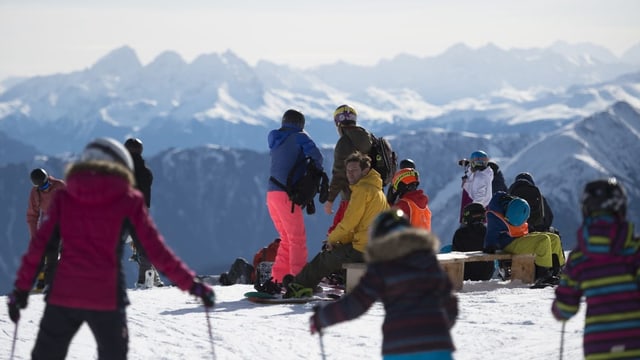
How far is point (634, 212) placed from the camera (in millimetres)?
192625

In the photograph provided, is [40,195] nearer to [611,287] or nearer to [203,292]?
[203,292]

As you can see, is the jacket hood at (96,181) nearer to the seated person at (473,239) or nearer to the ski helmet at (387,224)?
the ski helmet at (387,224)

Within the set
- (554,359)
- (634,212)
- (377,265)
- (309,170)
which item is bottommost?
(554,359)

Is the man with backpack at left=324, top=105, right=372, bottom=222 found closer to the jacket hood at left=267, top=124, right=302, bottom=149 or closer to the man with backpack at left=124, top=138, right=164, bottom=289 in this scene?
the jacket hood at left=267, top=124, right=302, bottom=149

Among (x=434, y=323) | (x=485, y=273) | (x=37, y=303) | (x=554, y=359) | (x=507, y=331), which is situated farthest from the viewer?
(x=485, y=273)

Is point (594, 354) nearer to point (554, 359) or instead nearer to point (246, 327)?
point (554, 359)

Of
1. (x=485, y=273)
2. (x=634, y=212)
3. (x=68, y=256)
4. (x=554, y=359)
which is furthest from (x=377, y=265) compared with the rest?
(x=634, y=212)

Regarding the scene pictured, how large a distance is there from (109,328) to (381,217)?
1589 mm

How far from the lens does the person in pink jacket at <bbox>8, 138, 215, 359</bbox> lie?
4988 millimetres

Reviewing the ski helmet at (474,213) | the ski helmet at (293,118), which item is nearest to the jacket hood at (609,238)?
the ski helmet at (293,118)

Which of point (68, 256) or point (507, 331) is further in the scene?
point (507, 331)

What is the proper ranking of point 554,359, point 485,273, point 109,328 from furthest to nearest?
point 485,273
point 554,359
point 109,328

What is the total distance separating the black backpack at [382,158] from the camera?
1091 centimetres

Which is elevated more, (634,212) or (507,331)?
(634,212)
